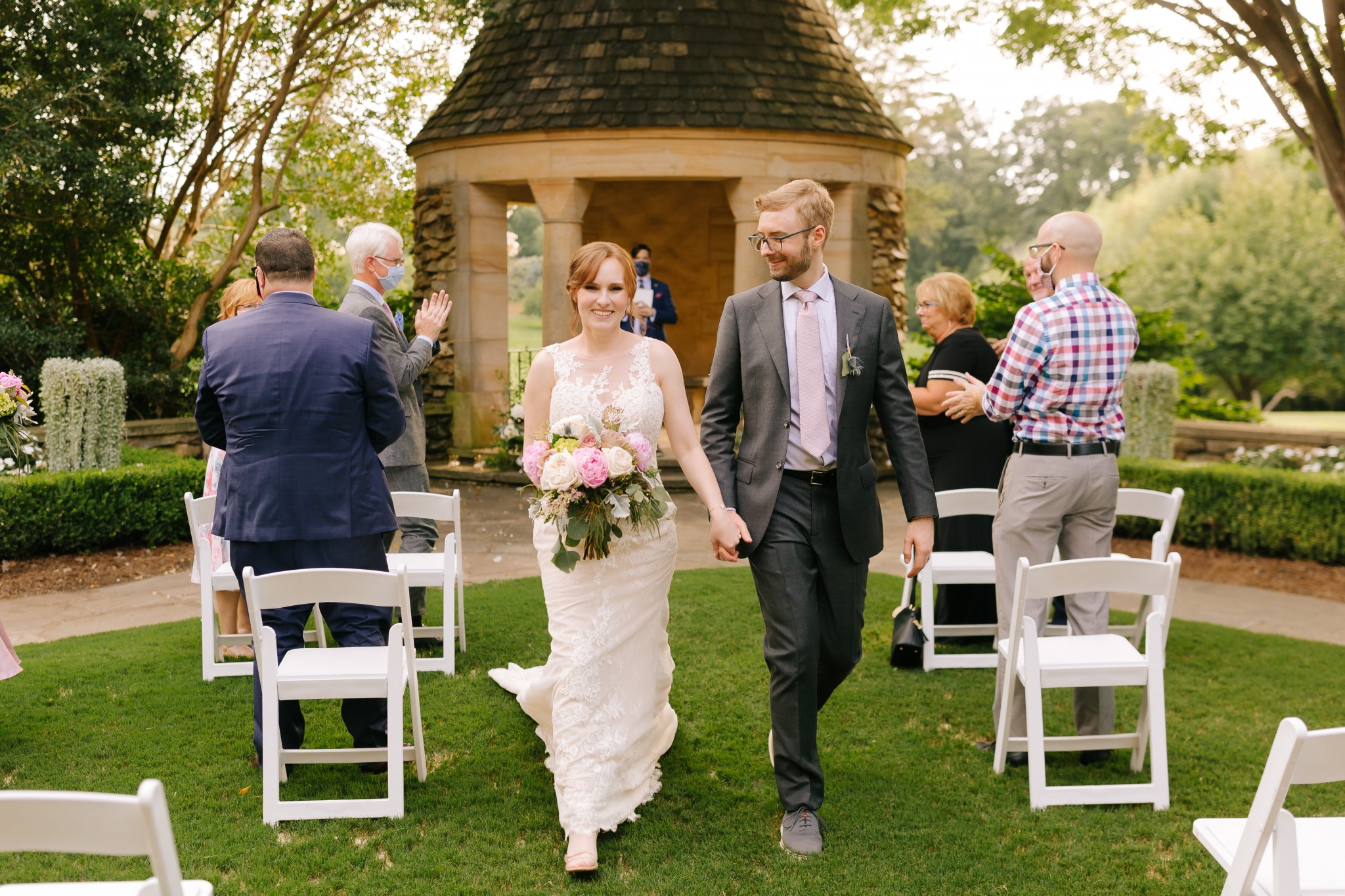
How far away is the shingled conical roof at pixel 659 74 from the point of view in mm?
12820

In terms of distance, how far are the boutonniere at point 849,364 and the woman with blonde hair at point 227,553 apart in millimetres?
3347

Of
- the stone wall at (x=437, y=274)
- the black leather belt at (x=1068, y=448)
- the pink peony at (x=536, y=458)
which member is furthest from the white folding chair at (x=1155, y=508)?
the stone wall at (x=437, y=274)

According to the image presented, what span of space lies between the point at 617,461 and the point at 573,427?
22 centimetres

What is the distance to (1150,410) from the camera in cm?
1055

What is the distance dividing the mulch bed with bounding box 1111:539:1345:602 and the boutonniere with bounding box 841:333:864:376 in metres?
6.21

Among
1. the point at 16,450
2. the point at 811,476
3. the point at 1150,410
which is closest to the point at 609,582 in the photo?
the point at 811,476

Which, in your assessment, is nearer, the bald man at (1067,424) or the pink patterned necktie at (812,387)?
the pink patterned necktie at (812,387)

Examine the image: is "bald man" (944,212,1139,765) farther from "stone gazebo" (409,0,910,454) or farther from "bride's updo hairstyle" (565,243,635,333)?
"stone gazebo" (409,0,910,454)

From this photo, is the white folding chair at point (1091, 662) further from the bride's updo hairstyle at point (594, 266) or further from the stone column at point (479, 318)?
the stone column at point (479, 318)

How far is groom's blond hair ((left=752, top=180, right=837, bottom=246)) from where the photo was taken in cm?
401

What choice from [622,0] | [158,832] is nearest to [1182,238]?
[622,0]

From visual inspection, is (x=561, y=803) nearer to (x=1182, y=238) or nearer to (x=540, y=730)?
(x=540, y=730)

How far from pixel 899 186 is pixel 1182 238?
1022 inches

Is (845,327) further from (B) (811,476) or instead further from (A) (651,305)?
(A) (651,305)
